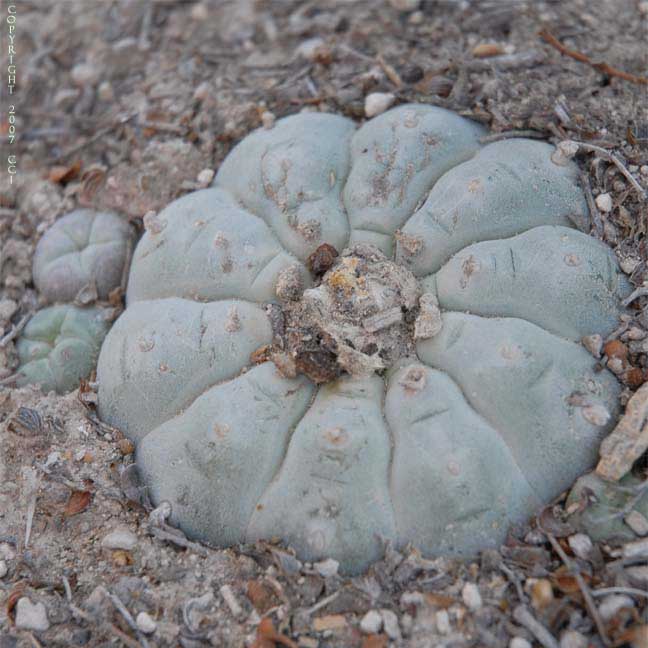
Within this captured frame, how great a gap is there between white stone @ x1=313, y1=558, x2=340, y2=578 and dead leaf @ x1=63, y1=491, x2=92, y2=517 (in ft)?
3.39

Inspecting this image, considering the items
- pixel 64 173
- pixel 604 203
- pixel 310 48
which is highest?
pixel 310 48

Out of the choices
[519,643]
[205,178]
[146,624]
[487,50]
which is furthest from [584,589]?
[487,50]

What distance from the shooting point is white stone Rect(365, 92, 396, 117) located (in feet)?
12.5

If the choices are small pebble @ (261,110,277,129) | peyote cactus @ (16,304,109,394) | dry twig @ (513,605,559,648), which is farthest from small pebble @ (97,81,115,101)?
dry twig @ (513,605,559,648)

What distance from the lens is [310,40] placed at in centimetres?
451

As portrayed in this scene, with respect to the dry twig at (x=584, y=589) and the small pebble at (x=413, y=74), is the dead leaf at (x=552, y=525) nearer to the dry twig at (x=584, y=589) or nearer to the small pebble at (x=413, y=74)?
the dry twig at (x=584, y=589)

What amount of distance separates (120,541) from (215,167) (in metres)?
2.08

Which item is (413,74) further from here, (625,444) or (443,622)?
(443,622)

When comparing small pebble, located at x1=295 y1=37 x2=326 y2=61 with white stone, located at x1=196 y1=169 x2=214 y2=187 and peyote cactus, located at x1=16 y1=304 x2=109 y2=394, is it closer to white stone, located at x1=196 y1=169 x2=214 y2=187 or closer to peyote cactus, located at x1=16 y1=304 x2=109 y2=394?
white stone, located at x1=196 y1=169 x2=214 y2=187

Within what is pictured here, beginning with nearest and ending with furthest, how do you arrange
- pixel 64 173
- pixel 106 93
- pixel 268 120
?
pixel 268 120
pixel 64 173
pixel 106 93

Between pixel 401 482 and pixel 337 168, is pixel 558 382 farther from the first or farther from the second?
pixel 337 168

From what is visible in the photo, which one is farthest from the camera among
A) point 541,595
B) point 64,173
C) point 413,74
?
point 64,173

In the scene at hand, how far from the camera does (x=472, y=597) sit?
2.48m

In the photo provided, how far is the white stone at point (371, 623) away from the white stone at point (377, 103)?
2472mm
